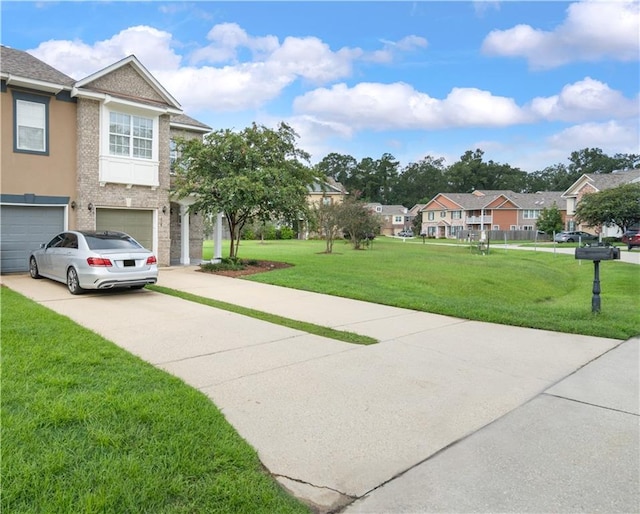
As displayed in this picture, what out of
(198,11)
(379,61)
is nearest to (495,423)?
(198,11)

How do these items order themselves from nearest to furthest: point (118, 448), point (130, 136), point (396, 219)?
point (118, 448) < point (130, 136) < point (396, 219)

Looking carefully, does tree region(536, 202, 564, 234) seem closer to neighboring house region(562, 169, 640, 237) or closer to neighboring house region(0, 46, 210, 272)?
neighboring house region(562, 169, 640, 237)

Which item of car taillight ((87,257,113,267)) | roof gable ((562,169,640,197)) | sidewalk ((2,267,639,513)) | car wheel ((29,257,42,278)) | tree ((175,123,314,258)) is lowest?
sidewalk ((2,267,639,513))

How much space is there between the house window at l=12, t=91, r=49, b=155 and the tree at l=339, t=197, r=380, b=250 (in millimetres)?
19866

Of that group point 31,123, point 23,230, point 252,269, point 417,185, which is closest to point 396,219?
point 417,185

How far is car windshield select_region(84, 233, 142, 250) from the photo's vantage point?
35.1ft

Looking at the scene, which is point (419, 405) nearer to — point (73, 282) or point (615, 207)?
point (73, 282)

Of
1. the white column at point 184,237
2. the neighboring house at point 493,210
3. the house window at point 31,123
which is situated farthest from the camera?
the neighboring house at point 493,210

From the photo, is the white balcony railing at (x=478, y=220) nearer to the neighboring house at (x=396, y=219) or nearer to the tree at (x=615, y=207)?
the neighboring house at (x=396, y=219)

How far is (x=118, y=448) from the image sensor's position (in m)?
3.23

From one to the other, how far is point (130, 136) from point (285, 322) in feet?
38.1

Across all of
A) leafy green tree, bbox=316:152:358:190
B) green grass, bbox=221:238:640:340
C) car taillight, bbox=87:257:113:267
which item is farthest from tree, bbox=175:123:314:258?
leafy green tree, bbox=316:152:358:190

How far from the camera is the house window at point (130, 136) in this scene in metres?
16.1

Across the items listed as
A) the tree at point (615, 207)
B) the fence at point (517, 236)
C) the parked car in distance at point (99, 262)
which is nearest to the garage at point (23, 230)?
the parked car in distance at point (99, 262)
